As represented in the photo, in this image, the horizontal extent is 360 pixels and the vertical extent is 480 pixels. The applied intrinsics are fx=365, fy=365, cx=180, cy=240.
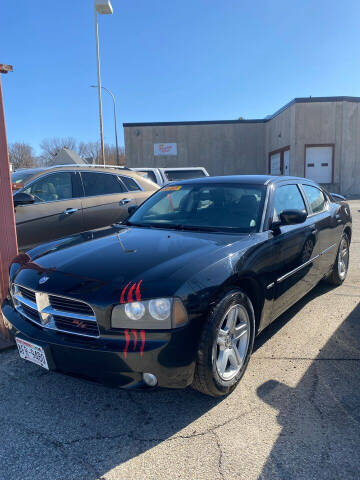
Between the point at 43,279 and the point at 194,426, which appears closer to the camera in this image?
the point at 194,426

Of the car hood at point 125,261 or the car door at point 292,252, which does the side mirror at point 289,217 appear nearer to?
the car door at point 292,252

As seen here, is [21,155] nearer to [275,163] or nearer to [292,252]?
[275,163]

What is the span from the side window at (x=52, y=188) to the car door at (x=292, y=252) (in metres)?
3.21

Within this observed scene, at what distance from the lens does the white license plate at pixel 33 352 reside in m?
2.33

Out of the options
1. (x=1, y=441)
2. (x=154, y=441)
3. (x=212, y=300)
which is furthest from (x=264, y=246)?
(x=1, y=441)

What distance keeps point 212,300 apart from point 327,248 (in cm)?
261

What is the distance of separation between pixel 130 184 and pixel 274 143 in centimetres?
2199

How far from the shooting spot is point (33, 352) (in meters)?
2.40

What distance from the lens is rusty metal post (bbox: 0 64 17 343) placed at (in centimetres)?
333

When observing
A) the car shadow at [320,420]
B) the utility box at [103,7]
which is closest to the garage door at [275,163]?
the utility box at [103,7]

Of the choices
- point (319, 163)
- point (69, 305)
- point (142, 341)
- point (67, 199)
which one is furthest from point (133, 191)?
point (319, 163)

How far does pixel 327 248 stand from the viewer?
14.4 feet

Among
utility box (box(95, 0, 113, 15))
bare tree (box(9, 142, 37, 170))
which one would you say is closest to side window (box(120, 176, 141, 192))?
utility box (box(95, 0, 113, 15))

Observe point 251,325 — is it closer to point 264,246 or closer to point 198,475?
point 264,246
